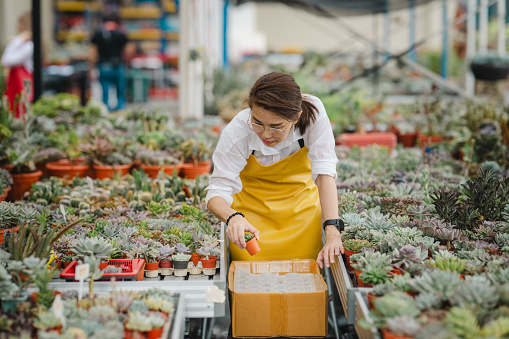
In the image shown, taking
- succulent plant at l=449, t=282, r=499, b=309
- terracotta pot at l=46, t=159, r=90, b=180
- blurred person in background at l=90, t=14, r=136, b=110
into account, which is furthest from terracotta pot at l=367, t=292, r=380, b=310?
blurred person in background at l=90, t=14, r=136, b=110

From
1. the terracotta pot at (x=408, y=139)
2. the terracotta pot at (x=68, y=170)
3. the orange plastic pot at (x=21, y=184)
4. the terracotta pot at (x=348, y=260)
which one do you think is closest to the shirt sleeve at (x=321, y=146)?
the terracotta pot at (x=348, y=260)

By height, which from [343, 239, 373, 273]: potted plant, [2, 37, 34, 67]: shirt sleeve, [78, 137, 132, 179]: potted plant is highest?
[2, 37, 34, 67]: shirt sleeve

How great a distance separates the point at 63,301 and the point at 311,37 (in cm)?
2069

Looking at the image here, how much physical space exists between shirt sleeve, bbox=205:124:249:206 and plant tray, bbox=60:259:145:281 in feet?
1.54

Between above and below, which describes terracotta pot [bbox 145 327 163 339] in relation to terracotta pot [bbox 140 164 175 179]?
below

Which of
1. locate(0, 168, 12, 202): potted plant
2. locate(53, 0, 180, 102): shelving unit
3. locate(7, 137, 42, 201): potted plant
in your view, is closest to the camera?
locate(0, 168, 12, 202): potted plant

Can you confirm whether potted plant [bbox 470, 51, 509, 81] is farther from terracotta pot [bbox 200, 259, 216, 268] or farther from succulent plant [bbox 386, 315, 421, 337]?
succulent plant [bbox 386, 315, 421, 337]

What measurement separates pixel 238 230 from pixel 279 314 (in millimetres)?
372

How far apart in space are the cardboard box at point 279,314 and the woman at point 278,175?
0.72 ft

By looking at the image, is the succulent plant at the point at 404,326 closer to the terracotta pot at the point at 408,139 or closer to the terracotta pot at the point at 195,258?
the terracotta pot at the point at 195,258

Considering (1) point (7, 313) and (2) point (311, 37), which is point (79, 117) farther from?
(2) point (311, 37)

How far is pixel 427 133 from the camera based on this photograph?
16.9 feet

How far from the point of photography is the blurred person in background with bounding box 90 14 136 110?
9.80 meters

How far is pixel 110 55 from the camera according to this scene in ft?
33.1
